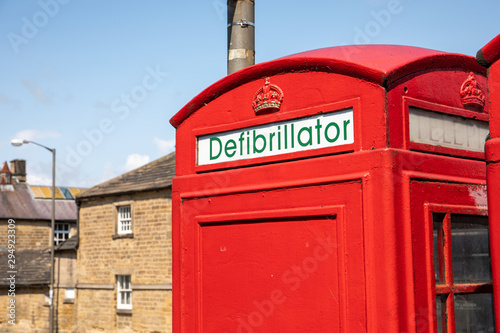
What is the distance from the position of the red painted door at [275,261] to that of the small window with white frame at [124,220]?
18972mm

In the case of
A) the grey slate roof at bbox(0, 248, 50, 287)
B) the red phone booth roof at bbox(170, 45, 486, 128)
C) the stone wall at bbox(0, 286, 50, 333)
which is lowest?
the stone wall at bbox(0, 286, 50, 333)

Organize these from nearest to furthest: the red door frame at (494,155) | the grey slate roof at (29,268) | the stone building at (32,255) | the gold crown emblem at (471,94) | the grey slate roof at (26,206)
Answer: the red door frame at (494,155), the gold crown emblem at (471,94), the stone building at (32,255), the grey slate roof at (29,268), the grey slate roof at (26,206)

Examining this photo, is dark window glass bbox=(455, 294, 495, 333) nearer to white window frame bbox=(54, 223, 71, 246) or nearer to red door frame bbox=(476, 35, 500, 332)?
red door frame bbox=(476, 35, 500, 332)

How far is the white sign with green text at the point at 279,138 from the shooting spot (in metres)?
3.23

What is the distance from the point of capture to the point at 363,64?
321 cm

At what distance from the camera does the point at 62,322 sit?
988 inches

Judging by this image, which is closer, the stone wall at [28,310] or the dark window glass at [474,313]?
the dark window glass at [474,313]

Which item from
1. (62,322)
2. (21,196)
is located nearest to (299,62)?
(62,322)

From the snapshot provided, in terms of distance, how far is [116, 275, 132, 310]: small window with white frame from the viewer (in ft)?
72.8

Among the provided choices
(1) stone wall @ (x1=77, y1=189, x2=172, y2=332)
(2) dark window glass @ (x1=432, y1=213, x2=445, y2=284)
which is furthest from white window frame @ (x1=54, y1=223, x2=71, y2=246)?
(2) dark window glass @ (x1=432, y1=213, x2=445, y2=284)

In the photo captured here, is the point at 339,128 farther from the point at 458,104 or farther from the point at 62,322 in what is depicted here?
the point at 62,322

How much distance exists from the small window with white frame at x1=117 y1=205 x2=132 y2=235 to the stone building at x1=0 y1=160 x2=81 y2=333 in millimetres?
2527

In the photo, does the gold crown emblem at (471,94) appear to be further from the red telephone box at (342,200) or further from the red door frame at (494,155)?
the red door frame at (494,155)

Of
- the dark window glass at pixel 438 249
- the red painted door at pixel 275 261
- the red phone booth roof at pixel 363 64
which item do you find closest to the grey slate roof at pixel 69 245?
the red painted door at pixel 275 261
